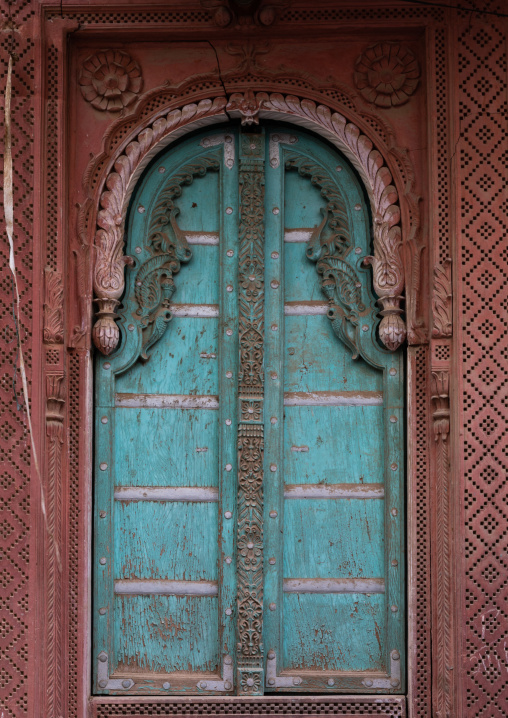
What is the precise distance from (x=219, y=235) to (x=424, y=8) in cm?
168

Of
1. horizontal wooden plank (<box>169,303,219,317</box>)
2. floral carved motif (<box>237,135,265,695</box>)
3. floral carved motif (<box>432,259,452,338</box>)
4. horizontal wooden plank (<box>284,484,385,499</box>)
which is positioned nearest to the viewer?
floral carved motif (<box>432,259,452,338</box>)

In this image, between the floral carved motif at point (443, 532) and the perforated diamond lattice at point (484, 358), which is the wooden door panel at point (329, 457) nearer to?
the floral carved motif at point (443, 532)

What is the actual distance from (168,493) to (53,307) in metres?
1.21

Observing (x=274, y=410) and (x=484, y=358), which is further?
(x=274, y=410)

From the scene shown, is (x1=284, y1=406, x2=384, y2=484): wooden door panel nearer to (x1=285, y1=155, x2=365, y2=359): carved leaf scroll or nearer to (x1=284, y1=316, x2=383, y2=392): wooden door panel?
(x1=284, y1=316, x2=383, y2=392): wooden door panel

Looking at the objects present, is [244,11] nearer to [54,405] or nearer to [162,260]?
[162,260]

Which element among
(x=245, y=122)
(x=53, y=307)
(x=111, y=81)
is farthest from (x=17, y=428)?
(x=245, y=122)

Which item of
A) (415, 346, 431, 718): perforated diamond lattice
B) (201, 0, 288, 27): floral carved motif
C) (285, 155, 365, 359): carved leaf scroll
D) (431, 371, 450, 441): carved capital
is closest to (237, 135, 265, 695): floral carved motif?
(285, 155, 365, 359): carved leaf scroll

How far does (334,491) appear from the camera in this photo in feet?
18.5

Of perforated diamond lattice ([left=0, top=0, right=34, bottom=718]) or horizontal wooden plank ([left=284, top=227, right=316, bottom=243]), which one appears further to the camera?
horizontal wooden plank ([left=284, top=227, right=316, bottom=243])

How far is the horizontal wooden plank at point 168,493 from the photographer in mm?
5649

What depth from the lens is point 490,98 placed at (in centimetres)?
544

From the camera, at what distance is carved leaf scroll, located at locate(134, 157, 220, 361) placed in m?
5.70

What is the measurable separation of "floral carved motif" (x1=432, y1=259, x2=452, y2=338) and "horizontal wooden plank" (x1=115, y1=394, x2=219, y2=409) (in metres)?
1.30
